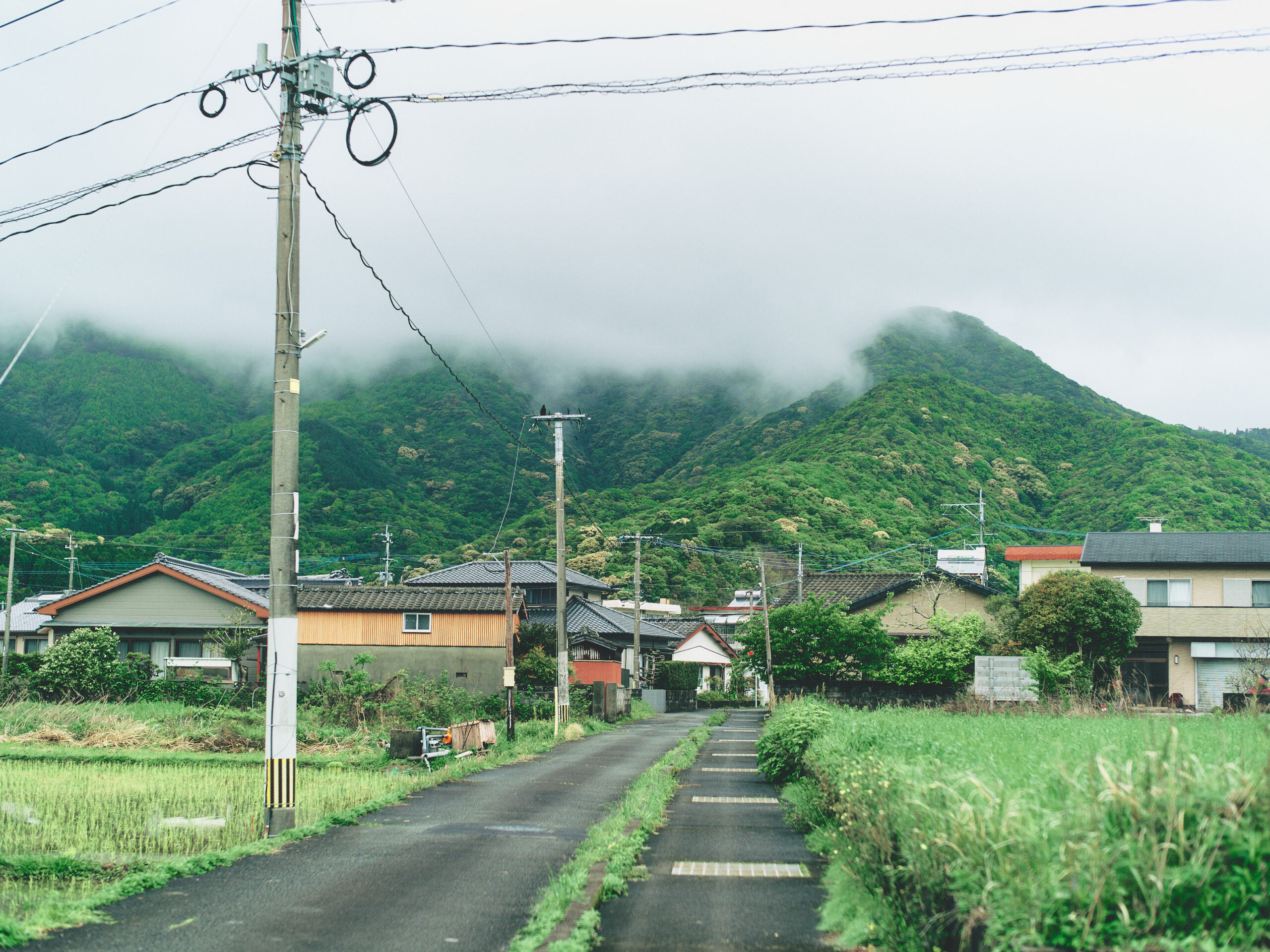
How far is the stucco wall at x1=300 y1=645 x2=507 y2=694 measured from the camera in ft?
120

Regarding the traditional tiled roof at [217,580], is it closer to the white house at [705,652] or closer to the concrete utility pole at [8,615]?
the concrete utility pole at [8,615]

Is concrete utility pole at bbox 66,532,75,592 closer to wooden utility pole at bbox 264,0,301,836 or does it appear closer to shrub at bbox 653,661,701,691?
shrub at bbox 653,661,701,691

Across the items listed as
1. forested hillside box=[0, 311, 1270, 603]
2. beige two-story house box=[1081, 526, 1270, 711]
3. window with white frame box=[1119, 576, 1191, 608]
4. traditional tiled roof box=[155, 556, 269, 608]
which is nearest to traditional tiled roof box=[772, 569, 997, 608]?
beige two-story house box=[1081, 526, 1270, 711]

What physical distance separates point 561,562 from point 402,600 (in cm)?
1020

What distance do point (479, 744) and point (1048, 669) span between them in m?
13.4

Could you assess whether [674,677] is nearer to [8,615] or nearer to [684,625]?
[684,625]

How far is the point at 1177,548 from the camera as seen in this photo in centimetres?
3472

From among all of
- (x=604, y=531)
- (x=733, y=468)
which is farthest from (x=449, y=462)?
(x=733, y=468)

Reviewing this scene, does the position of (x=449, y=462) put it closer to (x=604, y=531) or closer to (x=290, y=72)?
(x=604, y=531)

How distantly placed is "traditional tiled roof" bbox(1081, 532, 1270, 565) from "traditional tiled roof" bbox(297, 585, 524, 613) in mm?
22011

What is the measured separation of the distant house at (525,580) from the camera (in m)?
46.6

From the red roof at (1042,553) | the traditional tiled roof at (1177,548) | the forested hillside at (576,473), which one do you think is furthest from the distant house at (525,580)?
the traditional tiled roof at (1177,548)

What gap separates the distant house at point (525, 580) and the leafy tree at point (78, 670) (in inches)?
532

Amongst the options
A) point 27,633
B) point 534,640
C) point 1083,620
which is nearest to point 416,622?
point 534,640
